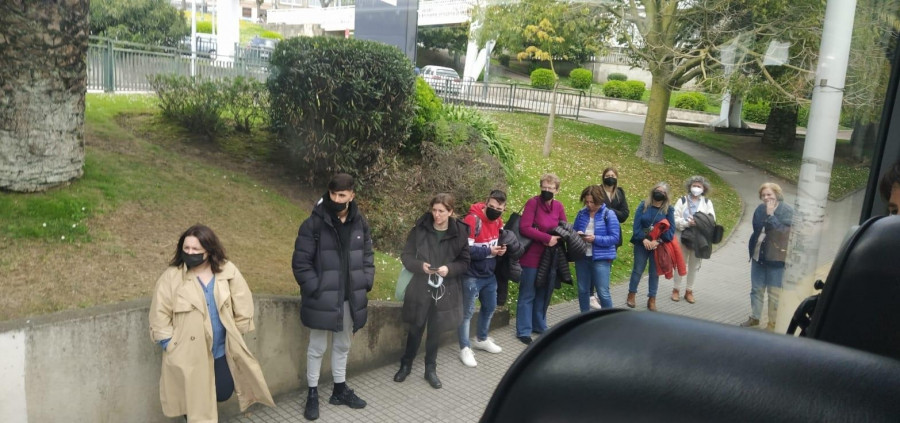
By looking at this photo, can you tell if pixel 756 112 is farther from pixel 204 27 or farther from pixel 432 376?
pixel 204 27

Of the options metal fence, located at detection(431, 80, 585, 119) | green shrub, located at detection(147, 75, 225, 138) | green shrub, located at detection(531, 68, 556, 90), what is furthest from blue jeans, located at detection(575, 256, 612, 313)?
green shrub, located at detection(531, 68, 556, 90)

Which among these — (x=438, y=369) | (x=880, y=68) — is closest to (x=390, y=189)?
(x=438, y=369)

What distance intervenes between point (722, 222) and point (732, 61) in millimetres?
2467

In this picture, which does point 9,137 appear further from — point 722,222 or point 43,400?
point 722,222

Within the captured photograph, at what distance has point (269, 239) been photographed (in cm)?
686

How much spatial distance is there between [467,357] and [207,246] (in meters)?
2.77

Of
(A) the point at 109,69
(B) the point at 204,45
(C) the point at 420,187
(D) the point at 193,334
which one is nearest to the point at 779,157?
(C) the point at 420,187

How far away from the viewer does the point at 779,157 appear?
8.07 metres

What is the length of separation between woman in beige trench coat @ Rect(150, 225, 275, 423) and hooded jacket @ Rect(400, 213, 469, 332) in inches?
58.1

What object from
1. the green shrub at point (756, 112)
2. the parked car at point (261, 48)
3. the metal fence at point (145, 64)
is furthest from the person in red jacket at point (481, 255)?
the green shrub at point (756, 112)

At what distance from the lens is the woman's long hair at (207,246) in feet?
14.7

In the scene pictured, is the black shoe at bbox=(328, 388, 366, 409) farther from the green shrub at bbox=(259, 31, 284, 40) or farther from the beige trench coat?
the green shrub at bbox=(259, 31, 284, 40)

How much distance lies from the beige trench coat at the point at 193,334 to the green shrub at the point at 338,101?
11.7 ft

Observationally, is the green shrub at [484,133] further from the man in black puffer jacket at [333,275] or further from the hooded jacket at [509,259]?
the man in black puffer jacket at [333,275]
